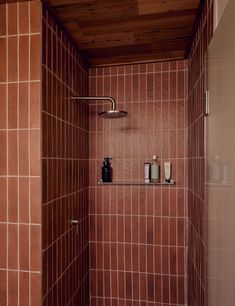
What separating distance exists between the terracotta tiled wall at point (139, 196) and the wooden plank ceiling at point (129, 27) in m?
0.15

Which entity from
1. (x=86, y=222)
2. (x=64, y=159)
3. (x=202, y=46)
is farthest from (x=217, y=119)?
(x=86, y=222)

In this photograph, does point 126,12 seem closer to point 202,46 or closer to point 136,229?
point 202,46

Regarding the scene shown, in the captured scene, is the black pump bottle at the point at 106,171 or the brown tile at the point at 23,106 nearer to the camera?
the brown tile at the point at 23,106

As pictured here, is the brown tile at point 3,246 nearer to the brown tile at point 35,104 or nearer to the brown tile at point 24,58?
the brown tile at point 35,104

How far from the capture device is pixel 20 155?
1.24 metres

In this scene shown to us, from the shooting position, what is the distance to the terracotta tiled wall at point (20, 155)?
122 centimetres

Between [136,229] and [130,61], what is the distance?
1.31m

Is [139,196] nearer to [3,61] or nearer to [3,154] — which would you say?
[3,154]

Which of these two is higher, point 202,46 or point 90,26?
point 90,26

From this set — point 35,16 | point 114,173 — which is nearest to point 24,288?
point 114,173

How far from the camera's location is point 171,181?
73.5 inches

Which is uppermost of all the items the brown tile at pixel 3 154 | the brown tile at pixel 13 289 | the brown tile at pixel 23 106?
the brown tile at pixel 23 106

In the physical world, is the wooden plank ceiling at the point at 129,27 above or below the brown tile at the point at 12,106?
above

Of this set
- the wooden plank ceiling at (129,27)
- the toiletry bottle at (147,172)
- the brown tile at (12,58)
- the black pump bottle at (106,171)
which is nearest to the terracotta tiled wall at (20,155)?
the brown tile at (12,58)
